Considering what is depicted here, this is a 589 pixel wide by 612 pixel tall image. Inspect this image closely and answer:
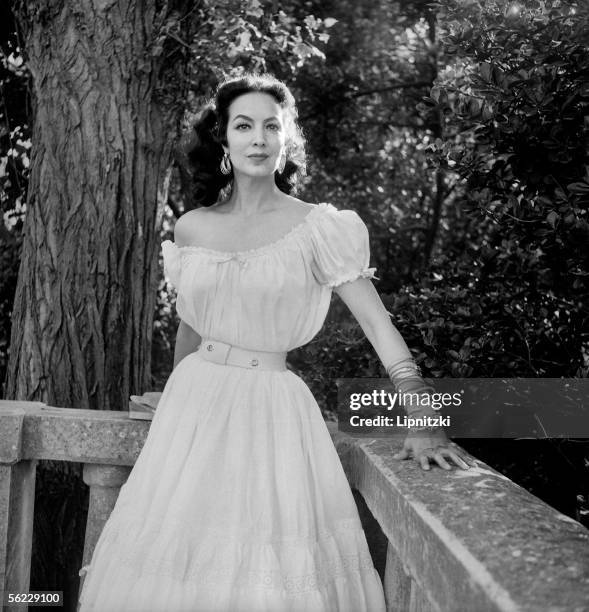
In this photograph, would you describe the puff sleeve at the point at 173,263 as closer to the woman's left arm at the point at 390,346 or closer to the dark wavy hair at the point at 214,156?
the dark wavy hair at the point at 214,156

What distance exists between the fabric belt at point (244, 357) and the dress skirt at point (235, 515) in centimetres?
2

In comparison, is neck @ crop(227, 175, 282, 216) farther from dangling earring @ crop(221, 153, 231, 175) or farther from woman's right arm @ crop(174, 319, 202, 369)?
woman's right arm @ crop(174, 319, 202, 369)

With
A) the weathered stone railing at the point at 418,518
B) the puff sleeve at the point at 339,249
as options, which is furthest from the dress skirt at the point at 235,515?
the puff sleeve at the point at 339,249

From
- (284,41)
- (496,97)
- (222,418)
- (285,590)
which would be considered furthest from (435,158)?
(284,41)

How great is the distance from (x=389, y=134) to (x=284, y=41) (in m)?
2.68

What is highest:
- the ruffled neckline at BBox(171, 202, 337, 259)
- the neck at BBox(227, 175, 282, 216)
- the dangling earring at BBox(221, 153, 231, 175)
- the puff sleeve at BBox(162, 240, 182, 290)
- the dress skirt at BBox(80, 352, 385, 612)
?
the dangling earring at BBox(221, 153, 231, 175)

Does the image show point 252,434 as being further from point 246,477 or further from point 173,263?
point 173,263

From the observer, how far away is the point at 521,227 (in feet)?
8.38

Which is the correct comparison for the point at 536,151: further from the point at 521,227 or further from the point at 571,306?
the point at 571,306

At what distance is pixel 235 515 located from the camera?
2086 millimetres

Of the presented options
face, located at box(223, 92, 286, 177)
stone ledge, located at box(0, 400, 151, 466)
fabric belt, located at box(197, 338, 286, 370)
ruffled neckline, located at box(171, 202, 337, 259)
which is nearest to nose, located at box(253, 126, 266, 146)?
face, located at box(223, 92, 286, 177)

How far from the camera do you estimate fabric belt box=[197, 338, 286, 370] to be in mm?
2342

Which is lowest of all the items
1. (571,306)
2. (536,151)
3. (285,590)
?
(285,590)

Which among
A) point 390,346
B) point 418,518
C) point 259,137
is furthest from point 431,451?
point 259,137
